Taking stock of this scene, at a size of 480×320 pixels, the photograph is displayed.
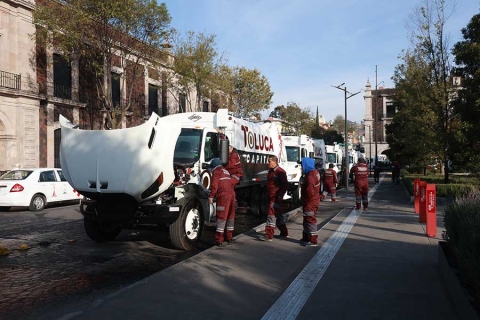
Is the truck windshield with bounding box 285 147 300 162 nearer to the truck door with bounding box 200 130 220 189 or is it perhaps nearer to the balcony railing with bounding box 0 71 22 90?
the truck door with bounding box 200 130 220 189

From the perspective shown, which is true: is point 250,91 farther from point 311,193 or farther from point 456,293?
point 456,293

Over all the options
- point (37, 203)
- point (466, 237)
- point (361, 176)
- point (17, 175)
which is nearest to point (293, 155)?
point (361, 176)

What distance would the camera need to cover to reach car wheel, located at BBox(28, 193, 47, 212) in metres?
15.2

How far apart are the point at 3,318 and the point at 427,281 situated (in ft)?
16.6

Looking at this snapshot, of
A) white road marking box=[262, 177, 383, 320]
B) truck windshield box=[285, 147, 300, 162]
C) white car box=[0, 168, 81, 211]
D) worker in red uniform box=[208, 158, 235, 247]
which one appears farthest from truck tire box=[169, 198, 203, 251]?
truck windshield box=[285, 147, 300, 162]

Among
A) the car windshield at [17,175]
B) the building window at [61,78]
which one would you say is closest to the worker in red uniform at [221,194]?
the car windshield at [17,175]

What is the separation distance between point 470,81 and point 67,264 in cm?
1247

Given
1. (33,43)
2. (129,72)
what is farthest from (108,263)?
(129,72)

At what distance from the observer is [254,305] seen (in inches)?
189

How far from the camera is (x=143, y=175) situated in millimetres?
7188

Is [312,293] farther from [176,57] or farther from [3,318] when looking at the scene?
[176,57]

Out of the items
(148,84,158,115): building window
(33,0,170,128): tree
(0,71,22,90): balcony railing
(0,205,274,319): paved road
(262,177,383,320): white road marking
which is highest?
(33,0,170,128): tree

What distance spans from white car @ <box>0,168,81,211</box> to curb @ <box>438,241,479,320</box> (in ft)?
42.7

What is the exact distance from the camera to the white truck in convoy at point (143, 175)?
7242 mm
